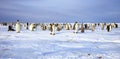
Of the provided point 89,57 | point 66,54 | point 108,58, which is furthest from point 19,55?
point 108,58

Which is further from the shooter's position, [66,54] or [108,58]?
[66,54]

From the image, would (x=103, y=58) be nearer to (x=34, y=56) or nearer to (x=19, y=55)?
(x=34, y=56)

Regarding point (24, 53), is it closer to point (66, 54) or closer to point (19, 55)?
point (19, 55)

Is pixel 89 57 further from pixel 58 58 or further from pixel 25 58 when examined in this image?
pixel 25 58

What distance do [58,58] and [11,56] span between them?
219 cm

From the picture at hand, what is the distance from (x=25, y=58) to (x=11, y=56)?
83 centimetres

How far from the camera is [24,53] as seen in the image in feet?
39.0

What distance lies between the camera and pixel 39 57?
433 inches

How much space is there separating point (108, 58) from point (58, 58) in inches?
92.3

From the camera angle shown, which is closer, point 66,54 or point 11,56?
point 11,56

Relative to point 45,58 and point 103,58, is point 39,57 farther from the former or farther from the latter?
point 103,58

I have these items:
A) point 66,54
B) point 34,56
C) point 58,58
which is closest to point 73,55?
point 66,54

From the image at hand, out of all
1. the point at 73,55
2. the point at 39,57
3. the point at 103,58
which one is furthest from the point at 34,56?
the point at 103,58

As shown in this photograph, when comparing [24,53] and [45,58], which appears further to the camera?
[24,53]
